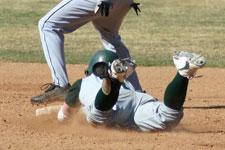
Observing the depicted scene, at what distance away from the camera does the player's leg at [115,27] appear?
20.8ft

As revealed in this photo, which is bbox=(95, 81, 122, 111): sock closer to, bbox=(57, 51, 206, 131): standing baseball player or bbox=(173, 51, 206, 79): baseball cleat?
bbox=(57, 51, 206, 131): standing baseball player

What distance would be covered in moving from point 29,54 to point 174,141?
6182 mm

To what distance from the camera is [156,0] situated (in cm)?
1800

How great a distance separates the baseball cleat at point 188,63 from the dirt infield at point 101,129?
574 mm

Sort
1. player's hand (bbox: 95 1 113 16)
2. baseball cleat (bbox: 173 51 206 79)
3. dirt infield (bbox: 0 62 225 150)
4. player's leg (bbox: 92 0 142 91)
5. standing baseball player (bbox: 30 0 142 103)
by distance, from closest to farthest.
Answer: baseball cleat (bbox: 173 51 206 79) < dirt infield (bbox: 0 62 225 150) < player's hand (bbox: 95 1 113 16) < standing baseball player (bbox: 30 0 142 103) < player's leg (bbox: 92 0 142 91)

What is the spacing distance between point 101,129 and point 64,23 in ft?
5.23

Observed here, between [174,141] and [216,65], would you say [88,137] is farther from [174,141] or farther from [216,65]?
[216,65]

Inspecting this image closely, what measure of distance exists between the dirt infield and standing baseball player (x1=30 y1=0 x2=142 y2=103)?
0.42 m

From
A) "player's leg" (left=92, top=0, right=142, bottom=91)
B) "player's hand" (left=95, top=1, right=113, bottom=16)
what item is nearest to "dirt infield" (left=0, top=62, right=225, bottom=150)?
"player's leg" (left=92, top=0, right=142, bottom=91)

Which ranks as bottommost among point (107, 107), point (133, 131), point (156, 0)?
point (156, 0)

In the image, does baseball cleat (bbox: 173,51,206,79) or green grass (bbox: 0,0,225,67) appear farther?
green grass (bbox: 0,0,225,67)

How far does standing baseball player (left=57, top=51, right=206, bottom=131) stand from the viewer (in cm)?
460

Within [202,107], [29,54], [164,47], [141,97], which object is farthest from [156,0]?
[141,97]

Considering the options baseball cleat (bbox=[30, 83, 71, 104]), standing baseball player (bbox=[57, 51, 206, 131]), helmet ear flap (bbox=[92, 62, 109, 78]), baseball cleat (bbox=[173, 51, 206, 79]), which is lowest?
baseball cleat (bbox=[30, 83, 71, 104])
